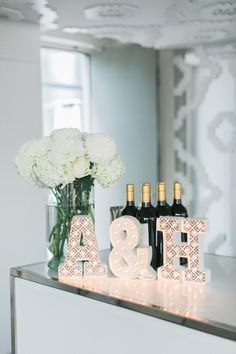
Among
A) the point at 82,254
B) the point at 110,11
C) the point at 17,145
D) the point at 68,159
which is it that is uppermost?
the point at 110,11

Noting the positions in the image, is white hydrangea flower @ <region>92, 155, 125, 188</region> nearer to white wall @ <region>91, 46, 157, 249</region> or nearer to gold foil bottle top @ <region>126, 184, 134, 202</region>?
gold foil bottle top @ <region>126, 184, 134, 202</region>

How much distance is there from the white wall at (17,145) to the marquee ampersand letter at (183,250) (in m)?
1.70

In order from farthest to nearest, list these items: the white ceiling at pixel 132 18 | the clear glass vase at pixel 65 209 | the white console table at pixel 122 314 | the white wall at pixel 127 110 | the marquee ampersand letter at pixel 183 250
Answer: the white wall at pixel 127 110 → the white ceiling at pixel 132 18 → the clear glass vase at pixel 65 209 → the marquee ampersand letter at pixel 183 250 → the white console table at pixel 122 314

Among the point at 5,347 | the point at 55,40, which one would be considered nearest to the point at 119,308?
the point at 5,347

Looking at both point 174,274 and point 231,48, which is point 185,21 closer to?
point 231,48

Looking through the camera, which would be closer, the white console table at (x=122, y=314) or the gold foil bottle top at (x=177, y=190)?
the white console table at (x=122, y=314)

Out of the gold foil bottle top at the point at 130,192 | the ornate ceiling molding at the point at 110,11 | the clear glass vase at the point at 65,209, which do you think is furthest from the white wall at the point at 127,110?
the gold foil bottle top at the point at 130,192

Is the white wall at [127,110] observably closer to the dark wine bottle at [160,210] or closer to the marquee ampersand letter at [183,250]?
the dark wine bottle at [160,210]

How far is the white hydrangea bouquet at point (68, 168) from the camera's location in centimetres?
168

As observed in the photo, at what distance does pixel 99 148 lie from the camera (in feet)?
5.56

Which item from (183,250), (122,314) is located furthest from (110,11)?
(122,314)

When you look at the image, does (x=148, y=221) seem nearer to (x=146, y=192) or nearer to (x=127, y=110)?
(x=146, y=192)

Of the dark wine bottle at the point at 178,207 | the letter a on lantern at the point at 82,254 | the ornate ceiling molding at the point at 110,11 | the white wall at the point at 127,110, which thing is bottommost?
the letter a on lantern at the point at 82,254

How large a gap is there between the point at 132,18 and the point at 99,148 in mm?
1719
